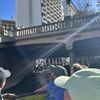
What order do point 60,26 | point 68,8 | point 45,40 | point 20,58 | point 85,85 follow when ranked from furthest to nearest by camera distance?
1. point 68,8
2. point 45,40
3. point 60,26
4. point 20,58
5. point 85,85

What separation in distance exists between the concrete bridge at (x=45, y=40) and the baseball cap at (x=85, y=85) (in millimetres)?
15061

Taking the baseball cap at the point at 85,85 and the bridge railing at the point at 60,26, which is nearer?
the baseball cap at the point at 85,85

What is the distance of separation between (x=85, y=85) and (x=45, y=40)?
1053 inches

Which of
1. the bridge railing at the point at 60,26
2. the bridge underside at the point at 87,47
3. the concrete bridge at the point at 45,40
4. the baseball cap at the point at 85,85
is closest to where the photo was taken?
the baseball cap at the point at 85,85

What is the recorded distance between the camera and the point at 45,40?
2869 cm

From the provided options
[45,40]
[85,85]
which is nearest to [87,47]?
[45,40]

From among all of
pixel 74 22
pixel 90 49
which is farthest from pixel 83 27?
pixel 90 49

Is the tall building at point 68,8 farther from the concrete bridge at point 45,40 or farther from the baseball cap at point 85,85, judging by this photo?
the baseball cap at point 85,85

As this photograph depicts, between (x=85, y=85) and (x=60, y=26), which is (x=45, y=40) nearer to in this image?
(x=60, y=26)

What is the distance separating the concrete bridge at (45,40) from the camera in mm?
20359

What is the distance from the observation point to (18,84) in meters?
15.4

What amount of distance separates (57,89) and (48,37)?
24934 millimetres

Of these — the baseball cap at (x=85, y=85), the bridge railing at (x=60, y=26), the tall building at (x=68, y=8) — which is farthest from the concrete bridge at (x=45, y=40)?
the baseball cap at (x=85, y=85)

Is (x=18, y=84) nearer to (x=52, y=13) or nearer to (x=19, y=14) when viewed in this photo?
(x=19, y=14)
